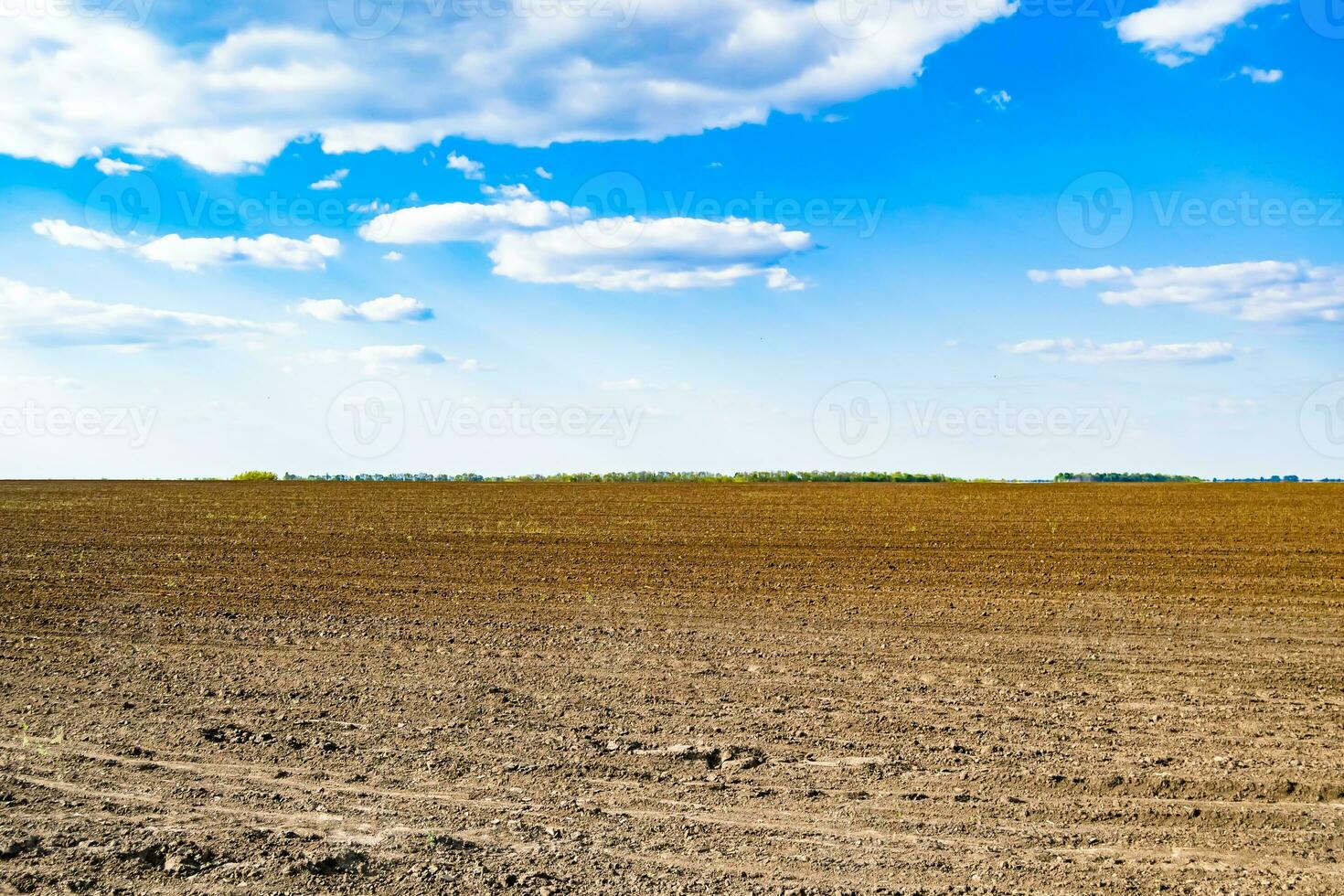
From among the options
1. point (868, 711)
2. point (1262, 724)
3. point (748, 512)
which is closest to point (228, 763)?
point (868, 711)

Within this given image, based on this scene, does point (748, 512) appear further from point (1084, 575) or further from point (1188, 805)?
point (1188, 805)

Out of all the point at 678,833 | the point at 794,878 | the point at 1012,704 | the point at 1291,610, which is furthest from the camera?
the point at 1291,610

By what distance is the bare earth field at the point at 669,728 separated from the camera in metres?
5.41

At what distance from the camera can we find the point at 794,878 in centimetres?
516

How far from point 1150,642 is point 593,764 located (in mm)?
7882

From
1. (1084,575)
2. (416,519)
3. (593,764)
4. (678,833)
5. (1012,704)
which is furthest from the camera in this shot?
(416,519)

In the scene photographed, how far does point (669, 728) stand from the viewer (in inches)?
313

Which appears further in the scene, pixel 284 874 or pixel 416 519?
pixel 416 519

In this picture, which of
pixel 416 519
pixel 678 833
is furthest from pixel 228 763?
pixel 416 519

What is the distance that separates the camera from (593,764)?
277 inches

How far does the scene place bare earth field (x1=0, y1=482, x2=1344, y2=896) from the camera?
213 inches

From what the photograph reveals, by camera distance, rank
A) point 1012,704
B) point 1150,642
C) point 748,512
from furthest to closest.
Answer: point 748,512, point 1150,642, point 1012,704

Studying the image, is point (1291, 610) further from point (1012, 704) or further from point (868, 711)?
point (868, 711)

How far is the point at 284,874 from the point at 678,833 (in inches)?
87.3
